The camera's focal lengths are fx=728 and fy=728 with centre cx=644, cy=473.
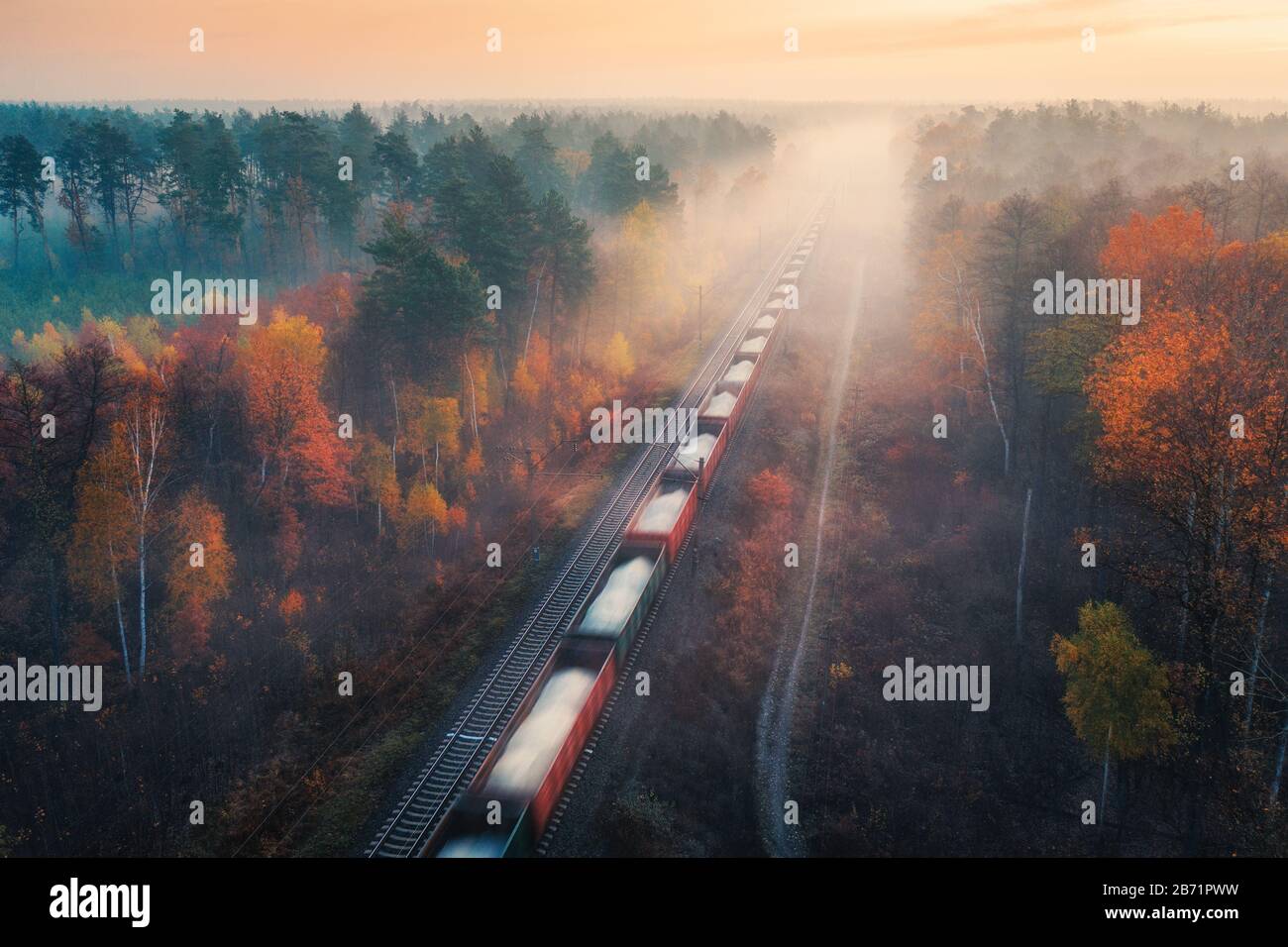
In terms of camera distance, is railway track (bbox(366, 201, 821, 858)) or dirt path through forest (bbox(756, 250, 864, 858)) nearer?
railway track (bbox(366, 201, 821, 858))

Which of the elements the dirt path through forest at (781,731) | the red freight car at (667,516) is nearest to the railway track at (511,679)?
the red freight car at (667,516)

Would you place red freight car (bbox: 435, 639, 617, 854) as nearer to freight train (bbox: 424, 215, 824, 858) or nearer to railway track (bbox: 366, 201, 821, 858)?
freight train (bbox: 424, 215, 824, 858)

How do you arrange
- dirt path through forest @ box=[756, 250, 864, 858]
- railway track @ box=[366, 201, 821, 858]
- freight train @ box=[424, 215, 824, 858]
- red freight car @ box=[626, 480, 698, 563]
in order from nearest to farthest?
freight train @ box=[424, 215, 824, 858] → railway track @ box=[366, 201, 821, 858] → dirt path through forest @ box=[756, 250, 864, 858] → red freight car @ box=[626, 480, 698, 563]

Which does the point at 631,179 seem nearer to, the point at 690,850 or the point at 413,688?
the point at 413,688

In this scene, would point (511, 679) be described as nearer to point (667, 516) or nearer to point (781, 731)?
point (781, 731)

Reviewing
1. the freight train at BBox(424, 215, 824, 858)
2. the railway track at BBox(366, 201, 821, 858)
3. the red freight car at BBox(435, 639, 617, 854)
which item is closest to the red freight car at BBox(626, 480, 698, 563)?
the freight train at BBox(424, 215, 824, 858)

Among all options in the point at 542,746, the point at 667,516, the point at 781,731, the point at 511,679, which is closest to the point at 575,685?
the point at 542,746

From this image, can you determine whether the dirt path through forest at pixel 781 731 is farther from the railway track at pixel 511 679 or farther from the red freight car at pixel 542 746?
the railway track at pixel 511 679
